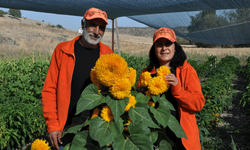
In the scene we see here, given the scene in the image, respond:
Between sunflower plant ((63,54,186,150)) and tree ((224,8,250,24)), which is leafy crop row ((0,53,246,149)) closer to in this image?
sunflower plant ((63,54,186,150))

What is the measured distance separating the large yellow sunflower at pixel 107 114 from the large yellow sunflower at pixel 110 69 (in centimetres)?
12

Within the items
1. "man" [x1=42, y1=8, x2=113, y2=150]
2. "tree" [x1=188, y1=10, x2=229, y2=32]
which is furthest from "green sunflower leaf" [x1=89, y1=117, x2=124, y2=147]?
"tree" [x1=188, y1=10, x2=229, y2=32]

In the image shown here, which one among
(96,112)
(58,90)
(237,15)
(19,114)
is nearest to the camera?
(96,112)

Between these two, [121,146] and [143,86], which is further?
[143,86]

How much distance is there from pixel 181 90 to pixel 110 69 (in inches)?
21.5

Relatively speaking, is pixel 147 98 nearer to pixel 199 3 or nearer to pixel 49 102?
pixel 49 102

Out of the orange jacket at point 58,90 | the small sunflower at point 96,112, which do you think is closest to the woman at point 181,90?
the small sunflower at point 96,112

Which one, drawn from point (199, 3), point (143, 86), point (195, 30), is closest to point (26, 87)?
point (143, 86)

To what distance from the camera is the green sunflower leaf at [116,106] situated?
875mm

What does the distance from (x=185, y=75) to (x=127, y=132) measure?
63 cm

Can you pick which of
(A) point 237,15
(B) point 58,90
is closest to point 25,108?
(B) point 58,90

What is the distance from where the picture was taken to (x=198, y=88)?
4.37 ft

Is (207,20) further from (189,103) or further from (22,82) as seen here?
(189,103)

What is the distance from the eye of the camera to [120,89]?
89 centimetres
